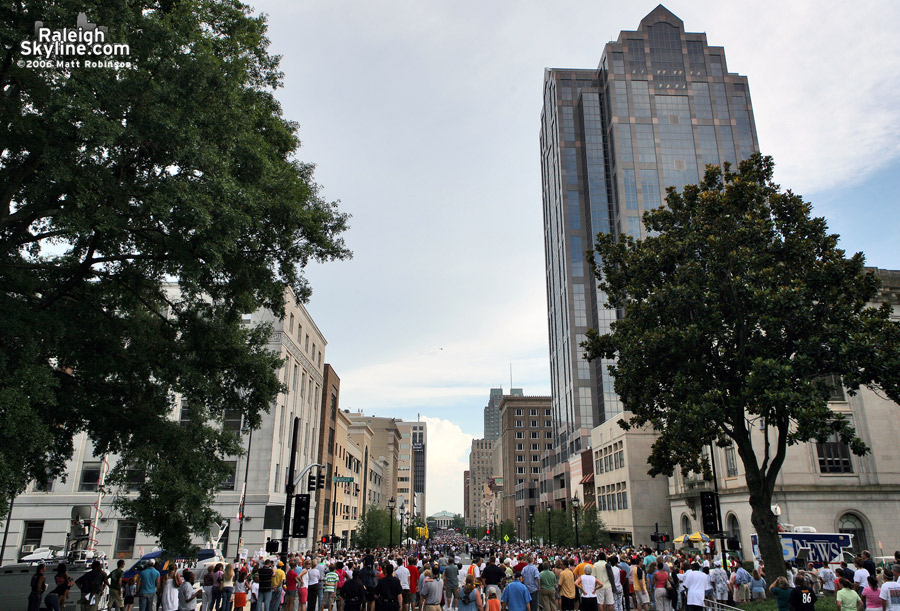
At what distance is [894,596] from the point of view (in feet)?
41.0

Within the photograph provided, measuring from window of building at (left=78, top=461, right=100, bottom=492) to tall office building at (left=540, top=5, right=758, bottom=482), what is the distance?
259 ft

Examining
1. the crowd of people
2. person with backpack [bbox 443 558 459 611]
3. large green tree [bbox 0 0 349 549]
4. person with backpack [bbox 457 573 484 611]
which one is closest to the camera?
large green tree [bbox 0 0 349 549]

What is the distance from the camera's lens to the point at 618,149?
11531 centimetres

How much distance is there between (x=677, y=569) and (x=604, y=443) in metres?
58.0

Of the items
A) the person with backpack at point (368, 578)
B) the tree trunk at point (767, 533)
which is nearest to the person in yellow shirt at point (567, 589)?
the person with backpack at point (368, 578)

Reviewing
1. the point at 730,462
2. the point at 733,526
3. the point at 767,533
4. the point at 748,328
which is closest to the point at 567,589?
the point at 767,533

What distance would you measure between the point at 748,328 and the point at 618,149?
333 feet

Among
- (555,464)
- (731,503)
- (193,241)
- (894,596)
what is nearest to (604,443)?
(731,503)

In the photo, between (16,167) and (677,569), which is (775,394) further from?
(16,167)

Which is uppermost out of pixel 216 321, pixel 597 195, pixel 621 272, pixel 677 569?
pixel 597 195

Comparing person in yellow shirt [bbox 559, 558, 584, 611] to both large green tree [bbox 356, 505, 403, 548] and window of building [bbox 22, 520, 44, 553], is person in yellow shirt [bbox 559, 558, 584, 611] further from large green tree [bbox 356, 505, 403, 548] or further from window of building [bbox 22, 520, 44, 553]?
large green tree [bbox 356, 505, 403, 548]

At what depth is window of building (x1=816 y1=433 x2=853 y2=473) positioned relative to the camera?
40.3 m

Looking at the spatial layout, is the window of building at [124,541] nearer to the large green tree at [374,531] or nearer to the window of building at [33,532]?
the window of building at [33,532]

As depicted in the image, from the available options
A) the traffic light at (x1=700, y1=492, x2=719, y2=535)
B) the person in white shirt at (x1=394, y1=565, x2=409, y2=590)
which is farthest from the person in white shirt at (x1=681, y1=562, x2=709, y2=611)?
the traffic light at (x1=700, y1=492, x2=719, y2=535)
